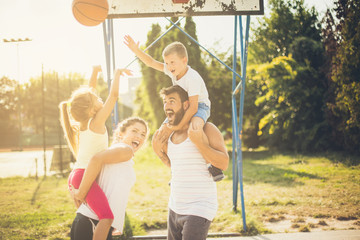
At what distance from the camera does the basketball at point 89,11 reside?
143 inches

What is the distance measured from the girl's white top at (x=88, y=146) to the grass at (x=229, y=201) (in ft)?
9.43

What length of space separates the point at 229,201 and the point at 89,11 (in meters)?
4.99

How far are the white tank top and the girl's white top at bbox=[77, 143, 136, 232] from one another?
345 millimetres

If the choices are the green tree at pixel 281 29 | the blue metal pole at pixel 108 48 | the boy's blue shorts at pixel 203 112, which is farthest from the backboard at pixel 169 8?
the green tree at pixel 281 29

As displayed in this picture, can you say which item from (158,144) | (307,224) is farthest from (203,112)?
(307,224)

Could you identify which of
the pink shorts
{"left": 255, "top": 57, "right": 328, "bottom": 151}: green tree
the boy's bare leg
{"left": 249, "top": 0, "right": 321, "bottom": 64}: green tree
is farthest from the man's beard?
{"left": 249, "top": 0, "right": 321, "bottom": 64}: green tree

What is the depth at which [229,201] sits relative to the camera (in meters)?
7.04

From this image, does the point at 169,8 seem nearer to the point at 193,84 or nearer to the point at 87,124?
the point at 193,84

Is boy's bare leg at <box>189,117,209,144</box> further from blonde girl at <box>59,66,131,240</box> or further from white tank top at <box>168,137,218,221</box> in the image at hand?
blonde girl at <box>59,66,131,240</box>

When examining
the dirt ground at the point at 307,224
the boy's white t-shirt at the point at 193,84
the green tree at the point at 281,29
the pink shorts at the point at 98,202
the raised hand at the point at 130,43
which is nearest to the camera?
the pink shorts at the point at 98,202

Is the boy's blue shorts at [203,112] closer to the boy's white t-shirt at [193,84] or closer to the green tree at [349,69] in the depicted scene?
the boy's white t-shirt at [193,84]

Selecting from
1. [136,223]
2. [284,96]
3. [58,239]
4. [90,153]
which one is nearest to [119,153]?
[90,153]

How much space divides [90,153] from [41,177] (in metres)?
9.84

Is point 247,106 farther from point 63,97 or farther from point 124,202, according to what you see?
point 63,97
